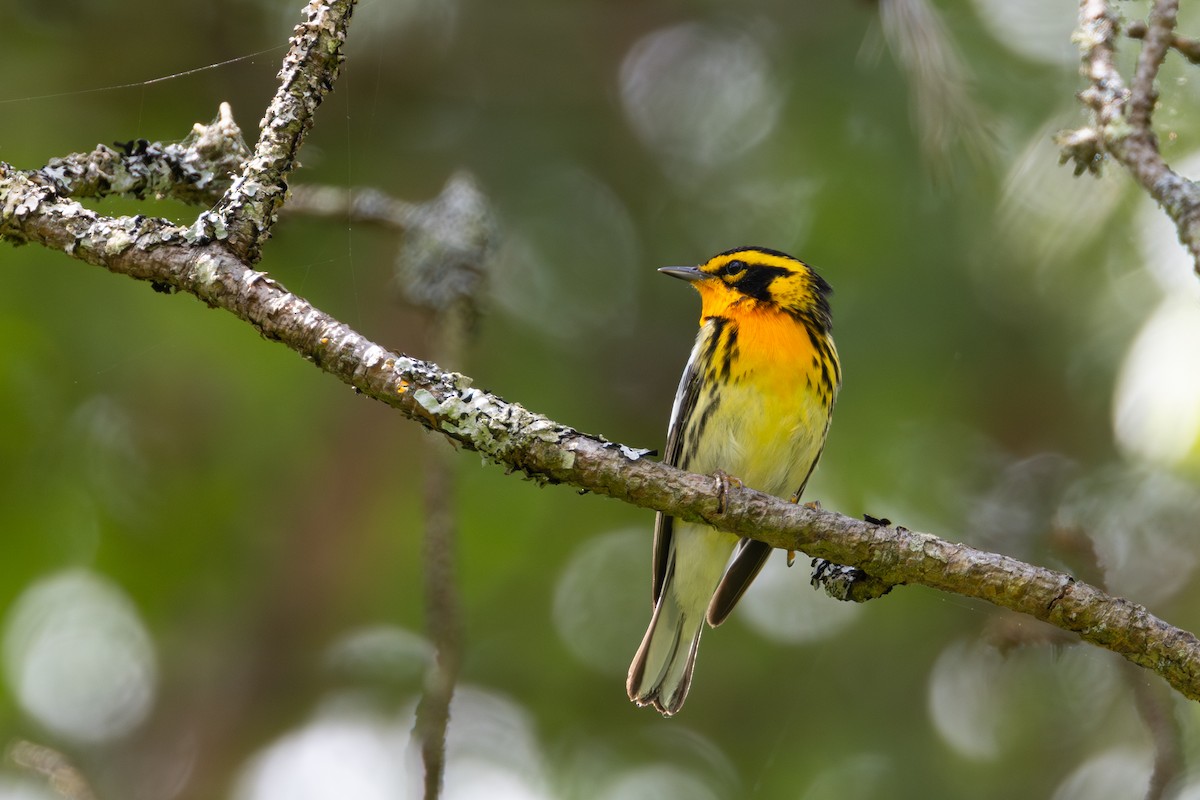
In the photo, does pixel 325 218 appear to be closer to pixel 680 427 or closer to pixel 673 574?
pixel 680 427

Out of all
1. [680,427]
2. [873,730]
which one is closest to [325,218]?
[680,427]

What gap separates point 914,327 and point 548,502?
1797 mm

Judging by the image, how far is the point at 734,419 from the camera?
4.12 metres

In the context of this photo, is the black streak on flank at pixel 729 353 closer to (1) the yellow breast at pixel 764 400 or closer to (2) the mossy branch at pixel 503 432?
(1) the yellow breast at pixel 764 400

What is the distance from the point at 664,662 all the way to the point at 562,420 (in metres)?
1.24

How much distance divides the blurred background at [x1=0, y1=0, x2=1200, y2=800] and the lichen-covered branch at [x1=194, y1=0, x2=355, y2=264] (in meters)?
2.41

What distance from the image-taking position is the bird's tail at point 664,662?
4.23m

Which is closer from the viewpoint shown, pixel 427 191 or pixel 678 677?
pixel 678 677

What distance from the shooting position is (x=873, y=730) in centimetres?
516

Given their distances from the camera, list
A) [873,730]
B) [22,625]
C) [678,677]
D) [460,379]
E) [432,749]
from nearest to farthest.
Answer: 1. [460,379]
2. [432,749]
3. [678,677]
4. [22,625]
5. [873,730]

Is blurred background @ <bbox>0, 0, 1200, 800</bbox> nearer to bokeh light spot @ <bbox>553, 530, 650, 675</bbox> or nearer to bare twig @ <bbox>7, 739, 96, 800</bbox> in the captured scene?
bokeh light spot @ <bbox>553, 530, 650, 675</bbox>

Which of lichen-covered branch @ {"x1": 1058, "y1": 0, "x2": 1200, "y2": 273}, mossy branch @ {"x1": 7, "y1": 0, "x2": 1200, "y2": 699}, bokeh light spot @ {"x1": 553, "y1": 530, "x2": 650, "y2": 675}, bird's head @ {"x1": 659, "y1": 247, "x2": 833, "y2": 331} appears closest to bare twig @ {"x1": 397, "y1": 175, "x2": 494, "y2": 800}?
mossy branch @ {"x1": 7, "y1": 0, "x2": 1200, "y2": 699}

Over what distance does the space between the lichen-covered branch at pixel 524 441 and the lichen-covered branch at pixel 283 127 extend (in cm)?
6

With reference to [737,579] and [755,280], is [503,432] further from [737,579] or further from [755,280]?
[755,280]
